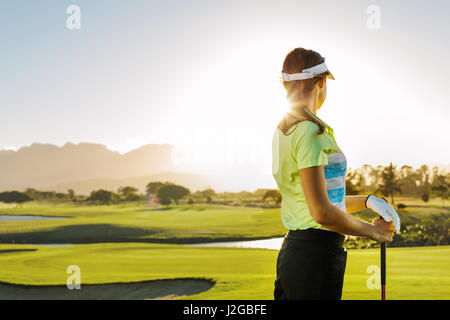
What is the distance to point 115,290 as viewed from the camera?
12.7 meters

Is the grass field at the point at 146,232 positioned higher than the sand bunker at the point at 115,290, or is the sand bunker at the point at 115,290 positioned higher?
the sand bunker at the point at 115,290

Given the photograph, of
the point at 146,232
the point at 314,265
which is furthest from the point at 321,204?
the point at 146,232

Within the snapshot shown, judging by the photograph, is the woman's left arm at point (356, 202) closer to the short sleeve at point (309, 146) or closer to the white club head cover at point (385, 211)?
the white club head cover at point (385, 211)

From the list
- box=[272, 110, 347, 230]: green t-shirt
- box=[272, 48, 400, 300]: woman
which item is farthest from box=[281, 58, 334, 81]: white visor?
box=[272, 110, 347, 230]: green t-shirt

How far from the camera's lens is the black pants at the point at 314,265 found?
2.04 meters

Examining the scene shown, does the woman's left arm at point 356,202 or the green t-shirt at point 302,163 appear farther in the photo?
the woman's left arm at point 356,202

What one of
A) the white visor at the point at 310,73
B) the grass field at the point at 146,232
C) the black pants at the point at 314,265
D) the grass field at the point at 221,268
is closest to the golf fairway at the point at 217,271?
the grass field at the point at 221,268

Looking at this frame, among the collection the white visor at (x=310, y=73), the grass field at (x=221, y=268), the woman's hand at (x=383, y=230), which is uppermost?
the white visor at (x=310, y=73)

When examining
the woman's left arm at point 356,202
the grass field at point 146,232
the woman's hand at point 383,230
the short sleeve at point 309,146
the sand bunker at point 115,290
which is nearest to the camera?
the short sleeve at point 309,146

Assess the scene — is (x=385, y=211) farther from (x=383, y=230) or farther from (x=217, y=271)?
(x=217, y=271)

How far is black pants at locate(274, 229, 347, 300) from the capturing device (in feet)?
6.71

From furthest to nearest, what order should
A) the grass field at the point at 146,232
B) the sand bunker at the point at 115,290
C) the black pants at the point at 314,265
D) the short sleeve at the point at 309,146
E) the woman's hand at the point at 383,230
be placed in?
the grass field at the point at 146,232
the sand bunker at the point at 115,290
the woman's hand at the point at 383,230
the black pants at the point at 314,265
the short sleeve at the point at 309,146
